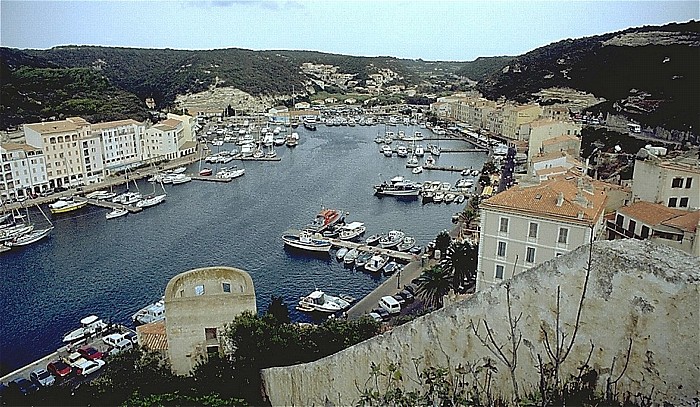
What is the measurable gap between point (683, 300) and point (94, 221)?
2904 cm

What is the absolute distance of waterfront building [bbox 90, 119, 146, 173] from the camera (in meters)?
37.1

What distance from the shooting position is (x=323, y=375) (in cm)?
586

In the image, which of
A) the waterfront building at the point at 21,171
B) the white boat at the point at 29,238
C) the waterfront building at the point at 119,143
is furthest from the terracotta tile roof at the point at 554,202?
the waterfront building at the point at 119,143

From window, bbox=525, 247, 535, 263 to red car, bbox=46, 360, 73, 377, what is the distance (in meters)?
12.0

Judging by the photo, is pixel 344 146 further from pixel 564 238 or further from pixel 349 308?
pixel 564 238

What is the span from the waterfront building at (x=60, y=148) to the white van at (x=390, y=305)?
25478 mm

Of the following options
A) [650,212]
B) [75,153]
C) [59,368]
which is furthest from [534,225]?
[75,153]

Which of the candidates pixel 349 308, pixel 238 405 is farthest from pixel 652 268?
pixel 349 308

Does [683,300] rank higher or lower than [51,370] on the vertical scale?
higher

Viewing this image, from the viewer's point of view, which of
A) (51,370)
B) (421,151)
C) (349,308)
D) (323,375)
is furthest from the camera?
(421,151)

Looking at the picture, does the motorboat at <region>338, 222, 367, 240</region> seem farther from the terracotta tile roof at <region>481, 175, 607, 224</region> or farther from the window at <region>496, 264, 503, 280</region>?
the terracotta tile roof at <region>481, 175, 607, 224</region>

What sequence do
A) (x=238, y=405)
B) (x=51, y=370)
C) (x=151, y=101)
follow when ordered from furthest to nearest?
1. (x=151, y=101)
2. (x=51, y=370)
3. (x=238, y=405)

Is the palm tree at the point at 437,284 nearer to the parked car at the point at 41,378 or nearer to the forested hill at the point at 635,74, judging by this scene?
the parked car at the point at 41,378

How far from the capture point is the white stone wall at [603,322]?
11.8 feet
